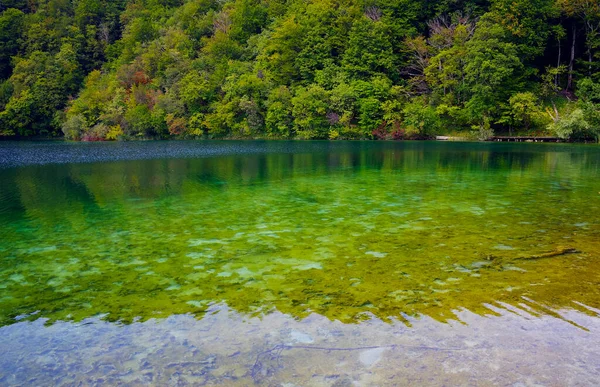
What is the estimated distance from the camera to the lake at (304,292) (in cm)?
410

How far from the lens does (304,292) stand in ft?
19.3

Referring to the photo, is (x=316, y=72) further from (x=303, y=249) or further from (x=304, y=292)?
(x=304, y=292)

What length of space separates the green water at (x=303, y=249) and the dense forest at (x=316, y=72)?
35198 mm

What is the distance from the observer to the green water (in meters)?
5.52

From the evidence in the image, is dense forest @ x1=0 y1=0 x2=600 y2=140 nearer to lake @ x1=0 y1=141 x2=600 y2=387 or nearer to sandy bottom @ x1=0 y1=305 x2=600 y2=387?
lake @ x1=0 y1=141 x2=600 y2=387

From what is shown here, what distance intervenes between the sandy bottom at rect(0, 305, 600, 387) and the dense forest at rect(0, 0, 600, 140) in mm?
42189

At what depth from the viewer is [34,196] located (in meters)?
14.9

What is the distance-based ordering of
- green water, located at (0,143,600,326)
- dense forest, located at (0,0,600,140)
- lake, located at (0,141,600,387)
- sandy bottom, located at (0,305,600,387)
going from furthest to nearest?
dense forest, located at (0,0,600,140), green water, located at (0,143,600,326), lake, located at (0,141,600,387), sandy bottom, located at (0,305,600,387)

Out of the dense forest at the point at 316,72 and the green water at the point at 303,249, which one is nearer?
the green water at the point at 303,249

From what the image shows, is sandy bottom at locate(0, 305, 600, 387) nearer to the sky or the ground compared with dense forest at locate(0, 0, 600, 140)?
nearer to the ground

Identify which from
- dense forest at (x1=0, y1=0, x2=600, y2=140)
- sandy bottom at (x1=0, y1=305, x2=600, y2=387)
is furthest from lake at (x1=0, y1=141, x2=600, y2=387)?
dense forest at (x1=0, y1=0, x2=600, y2=140)

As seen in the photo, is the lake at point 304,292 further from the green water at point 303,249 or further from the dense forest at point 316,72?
the dense forest at point 316,72

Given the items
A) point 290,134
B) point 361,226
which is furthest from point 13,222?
point 290,134

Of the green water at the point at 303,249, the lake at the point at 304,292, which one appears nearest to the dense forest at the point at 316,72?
the green water at the point at 303,249
